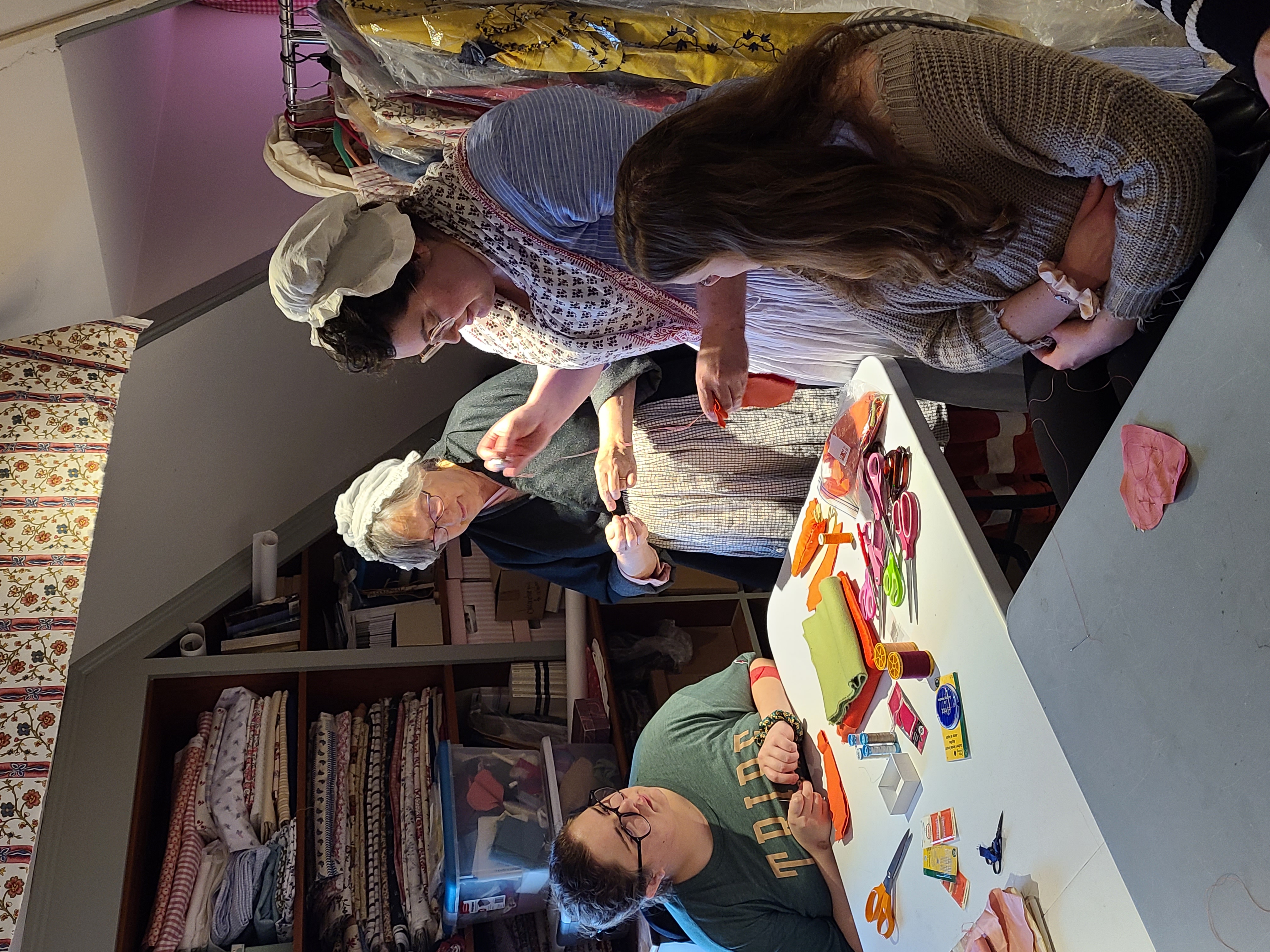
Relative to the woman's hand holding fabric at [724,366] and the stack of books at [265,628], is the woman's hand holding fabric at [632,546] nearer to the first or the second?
the woman's hand holding fabric at [724,366]

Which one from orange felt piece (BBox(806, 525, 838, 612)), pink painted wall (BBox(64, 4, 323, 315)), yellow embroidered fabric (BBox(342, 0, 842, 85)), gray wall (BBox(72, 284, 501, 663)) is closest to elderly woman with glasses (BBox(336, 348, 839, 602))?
orange felt piece (BBox(806, 525, 838, 612))

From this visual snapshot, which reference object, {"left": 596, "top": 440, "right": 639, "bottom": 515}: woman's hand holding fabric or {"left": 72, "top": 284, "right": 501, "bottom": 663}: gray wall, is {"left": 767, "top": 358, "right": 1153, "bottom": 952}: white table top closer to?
{"left": 596, "top": 440, "right": 639, "bottom": 515}: woman's hand holding fabric

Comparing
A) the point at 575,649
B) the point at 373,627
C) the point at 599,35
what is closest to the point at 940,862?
the point at 599,35

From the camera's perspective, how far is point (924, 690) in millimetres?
1410

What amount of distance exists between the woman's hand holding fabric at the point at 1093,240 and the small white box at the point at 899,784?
29.1 inches

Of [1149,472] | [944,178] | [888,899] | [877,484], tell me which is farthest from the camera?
[877,484]

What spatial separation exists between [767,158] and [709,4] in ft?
3.52

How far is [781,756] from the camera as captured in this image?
187 centimetres

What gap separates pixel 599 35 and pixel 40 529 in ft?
4.70

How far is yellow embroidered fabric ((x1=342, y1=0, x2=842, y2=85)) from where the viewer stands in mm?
1854

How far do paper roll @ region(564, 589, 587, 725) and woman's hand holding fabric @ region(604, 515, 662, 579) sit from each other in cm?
75

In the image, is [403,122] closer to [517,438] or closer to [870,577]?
[517,438]

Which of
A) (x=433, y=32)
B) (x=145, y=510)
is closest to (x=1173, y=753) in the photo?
(x=433, y=32)

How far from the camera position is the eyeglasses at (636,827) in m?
1.84
